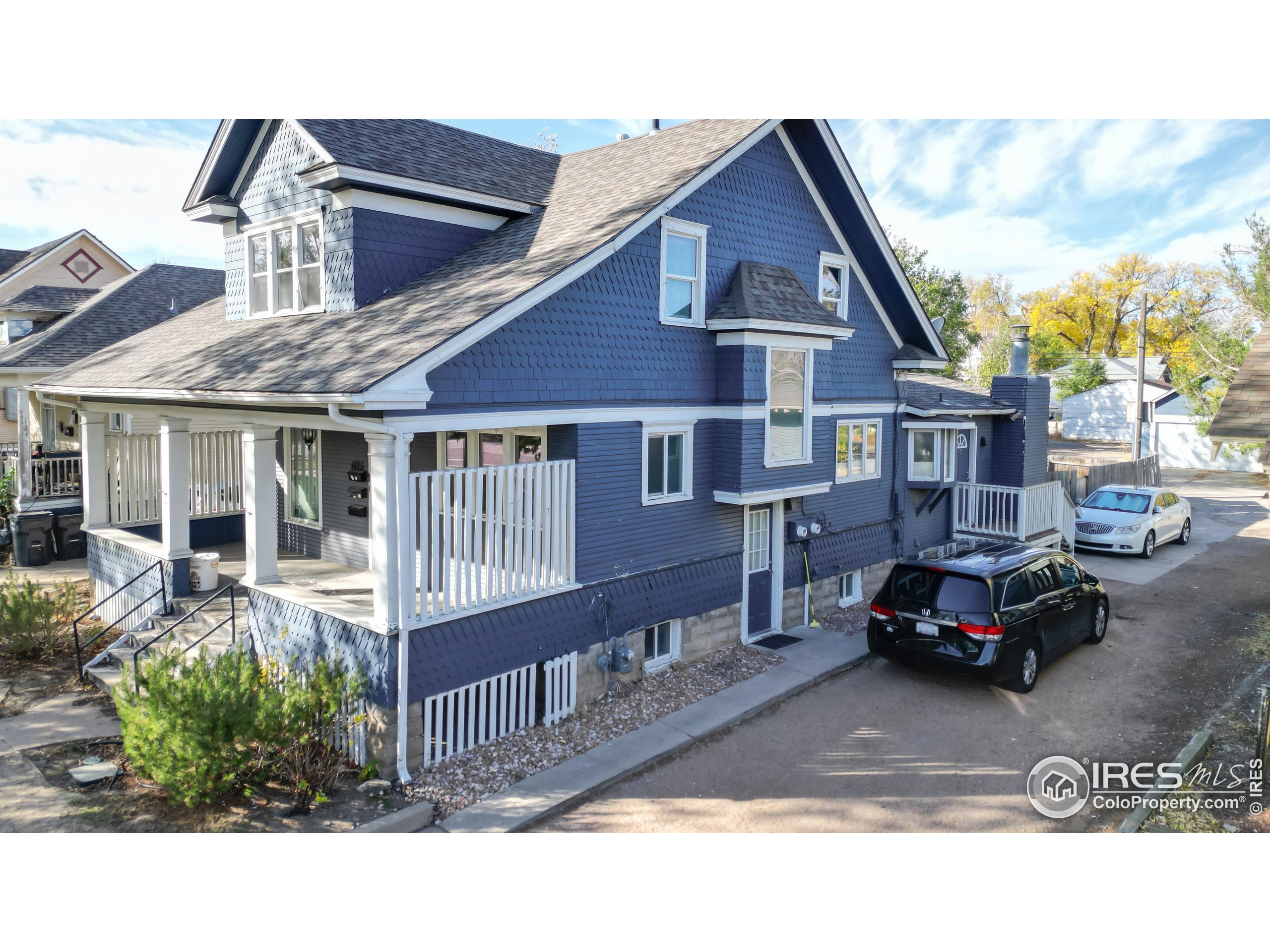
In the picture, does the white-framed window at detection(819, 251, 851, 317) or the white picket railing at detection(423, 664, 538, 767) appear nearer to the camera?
the white picket railing at detection(423, 664, 538, 767)

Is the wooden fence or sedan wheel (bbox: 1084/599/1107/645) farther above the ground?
the wooden fence

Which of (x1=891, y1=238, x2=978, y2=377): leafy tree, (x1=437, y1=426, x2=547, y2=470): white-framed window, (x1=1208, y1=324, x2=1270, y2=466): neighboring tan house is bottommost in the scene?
(x1=437, y1=426, x2=547, y2=470): white-framed window

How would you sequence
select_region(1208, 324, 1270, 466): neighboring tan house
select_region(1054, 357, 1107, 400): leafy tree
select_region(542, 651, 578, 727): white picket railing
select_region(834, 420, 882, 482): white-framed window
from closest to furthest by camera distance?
select_region(1208, 324, 1270, 466): neighboring tan house
select_region(542, 651, 578, 727): white picket railing
select_region(834, 420, 882, 482): white-framed window
select_region(1054, 357, 1107, 400): leafy tree

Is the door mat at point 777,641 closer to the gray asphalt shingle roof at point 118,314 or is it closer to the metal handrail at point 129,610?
the metal handrail at point 129,610

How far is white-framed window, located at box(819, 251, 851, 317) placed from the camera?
554 inches

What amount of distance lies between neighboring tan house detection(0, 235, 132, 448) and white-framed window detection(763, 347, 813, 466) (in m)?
20.4

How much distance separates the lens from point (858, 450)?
15.0 m

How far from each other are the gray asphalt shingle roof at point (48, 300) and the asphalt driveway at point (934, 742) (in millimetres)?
25921

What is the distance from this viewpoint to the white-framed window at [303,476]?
44.8 ft

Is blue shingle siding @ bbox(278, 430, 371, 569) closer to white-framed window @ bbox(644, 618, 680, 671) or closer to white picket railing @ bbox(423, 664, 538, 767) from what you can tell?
white picket railing @ bbox(423, 664, 538, 767)

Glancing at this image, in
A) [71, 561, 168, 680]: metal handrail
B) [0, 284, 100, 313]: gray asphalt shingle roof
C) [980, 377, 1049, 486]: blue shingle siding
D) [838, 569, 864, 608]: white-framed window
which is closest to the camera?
[71, 561, 168, 680]: metal handrail

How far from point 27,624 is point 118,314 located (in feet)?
49.5

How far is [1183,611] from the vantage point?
1469 cm

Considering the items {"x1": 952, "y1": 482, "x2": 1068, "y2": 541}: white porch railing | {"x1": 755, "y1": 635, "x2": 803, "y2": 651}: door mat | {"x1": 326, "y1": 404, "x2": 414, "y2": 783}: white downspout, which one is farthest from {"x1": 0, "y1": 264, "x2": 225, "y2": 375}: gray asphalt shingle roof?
{"x1": 952, "y1": 482, "x2": 1068, "y2": 541}: white porch railing
